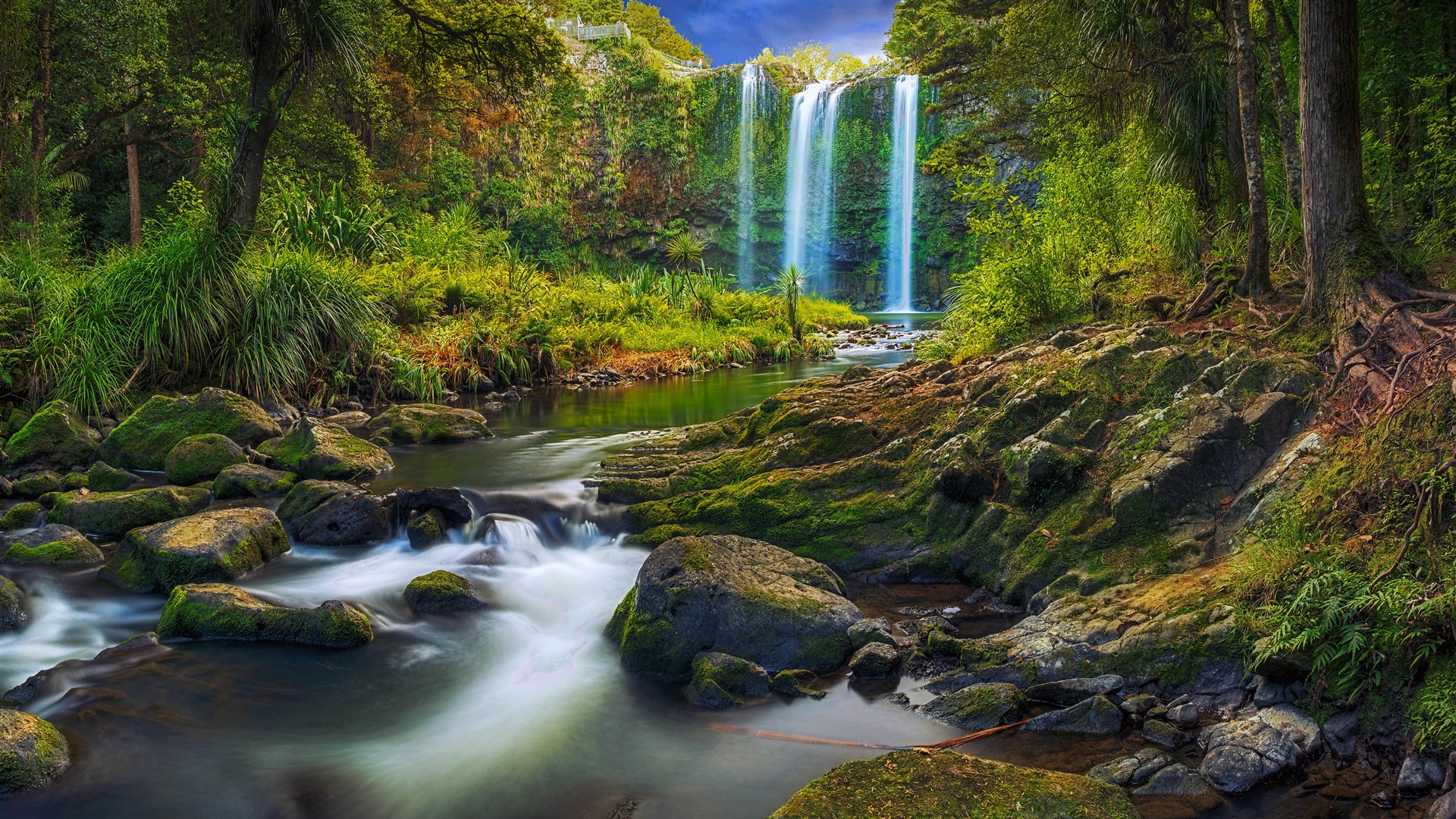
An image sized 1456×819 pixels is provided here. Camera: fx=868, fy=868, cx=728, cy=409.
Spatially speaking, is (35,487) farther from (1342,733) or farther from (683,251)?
(683,251)

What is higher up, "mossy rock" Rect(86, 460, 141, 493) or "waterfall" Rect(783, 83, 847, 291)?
"waterfall" Rect(783, 83, 847, 291)

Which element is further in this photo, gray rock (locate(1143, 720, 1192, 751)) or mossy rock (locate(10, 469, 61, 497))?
mossy rock (locate(10, 469, 61, 497))

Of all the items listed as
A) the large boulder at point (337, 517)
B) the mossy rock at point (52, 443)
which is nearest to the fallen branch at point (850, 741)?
the large boulder at point (337, 517)

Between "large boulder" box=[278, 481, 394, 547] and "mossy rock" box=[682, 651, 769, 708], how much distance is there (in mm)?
4018

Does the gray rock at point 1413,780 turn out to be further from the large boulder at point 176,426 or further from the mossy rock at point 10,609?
the large boulder at point 176,426

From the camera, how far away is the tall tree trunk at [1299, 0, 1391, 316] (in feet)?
18.7

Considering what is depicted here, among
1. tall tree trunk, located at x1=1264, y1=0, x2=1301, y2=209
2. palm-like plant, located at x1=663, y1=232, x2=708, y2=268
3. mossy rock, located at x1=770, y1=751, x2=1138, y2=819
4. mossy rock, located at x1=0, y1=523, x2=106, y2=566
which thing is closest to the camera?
mossy rock, located at x1=770, y1=751, x2=1138, y2=819

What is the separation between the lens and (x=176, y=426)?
9.93m

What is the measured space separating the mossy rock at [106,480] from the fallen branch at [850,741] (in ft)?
23.8

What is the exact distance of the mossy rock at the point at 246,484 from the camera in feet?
28.1

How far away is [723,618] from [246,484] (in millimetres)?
5976

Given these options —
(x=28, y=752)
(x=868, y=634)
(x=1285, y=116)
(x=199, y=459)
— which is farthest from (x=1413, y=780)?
(x=199, y=459)

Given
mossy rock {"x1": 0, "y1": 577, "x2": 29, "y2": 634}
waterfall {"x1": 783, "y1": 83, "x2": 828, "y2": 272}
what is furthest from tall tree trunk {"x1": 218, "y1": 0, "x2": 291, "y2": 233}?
waterfall {"x1": 783, "y1": 83, "x2": 828, "y2": 272}

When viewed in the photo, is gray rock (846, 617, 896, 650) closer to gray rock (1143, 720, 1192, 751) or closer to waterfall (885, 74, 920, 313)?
gray rock (1143, 720, 1192, 751)
